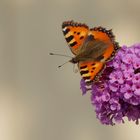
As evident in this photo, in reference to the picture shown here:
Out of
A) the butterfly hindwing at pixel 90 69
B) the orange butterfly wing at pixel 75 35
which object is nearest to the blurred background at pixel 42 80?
the orange butterfly wing at pixel 75 35

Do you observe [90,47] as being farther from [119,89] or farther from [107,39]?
[119,89]

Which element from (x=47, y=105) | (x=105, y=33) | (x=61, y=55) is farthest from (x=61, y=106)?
(x=105, y=33)

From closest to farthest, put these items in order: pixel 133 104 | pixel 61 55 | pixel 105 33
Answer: pixel 133 104 → pixel 105 33 → pixel 61 55

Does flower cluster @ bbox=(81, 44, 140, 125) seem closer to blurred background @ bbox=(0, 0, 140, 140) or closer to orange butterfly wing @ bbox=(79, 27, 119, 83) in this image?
orange butterfly wing @ bbox=(79, 27, 119, 83)

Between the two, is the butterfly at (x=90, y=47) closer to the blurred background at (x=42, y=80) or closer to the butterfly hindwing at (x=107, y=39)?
the butterfly hindwing at (x=107, y=39)

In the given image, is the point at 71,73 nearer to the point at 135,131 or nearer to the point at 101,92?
the point at 135,131

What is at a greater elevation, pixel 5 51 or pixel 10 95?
pixel 5 51

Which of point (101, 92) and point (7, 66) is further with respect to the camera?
point (7, 66)
